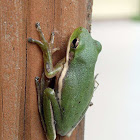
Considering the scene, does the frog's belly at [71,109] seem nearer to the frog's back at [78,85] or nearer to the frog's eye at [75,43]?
the frog's back at [78,85]

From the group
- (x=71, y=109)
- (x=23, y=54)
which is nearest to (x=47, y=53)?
(x=23, y=54)

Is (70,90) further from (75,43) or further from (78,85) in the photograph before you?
(75,43)

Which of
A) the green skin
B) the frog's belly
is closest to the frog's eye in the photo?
the green skin

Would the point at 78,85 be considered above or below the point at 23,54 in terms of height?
below

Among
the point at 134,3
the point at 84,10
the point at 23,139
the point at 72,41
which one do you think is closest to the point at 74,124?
the point at 23,139

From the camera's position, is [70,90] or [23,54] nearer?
[23,54]

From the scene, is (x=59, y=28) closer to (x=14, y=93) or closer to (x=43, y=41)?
(x=43, y=41)

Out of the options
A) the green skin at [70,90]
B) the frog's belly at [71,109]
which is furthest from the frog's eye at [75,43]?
the frog's belly at [71,109]
